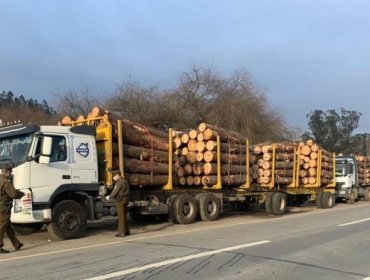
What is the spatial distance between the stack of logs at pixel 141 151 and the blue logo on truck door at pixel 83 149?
117 cm

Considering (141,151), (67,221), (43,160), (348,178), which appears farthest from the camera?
(348,178)

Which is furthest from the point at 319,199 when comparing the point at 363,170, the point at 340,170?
the point at 363,170

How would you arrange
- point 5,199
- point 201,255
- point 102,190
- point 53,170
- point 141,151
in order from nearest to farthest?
point 201,255
point 5,199
point 53,170
point 102,190
point 141,151

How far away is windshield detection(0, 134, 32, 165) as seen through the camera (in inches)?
499

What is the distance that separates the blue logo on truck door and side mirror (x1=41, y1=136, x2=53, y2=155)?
39.0 inches

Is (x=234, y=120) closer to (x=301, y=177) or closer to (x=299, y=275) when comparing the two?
(x=301, y=177)

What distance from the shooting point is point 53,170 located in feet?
42.8

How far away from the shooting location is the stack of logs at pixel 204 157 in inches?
742

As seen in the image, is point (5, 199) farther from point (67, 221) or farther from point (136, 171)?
point (136, 171)

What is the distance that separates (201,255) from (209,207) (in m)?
8.37

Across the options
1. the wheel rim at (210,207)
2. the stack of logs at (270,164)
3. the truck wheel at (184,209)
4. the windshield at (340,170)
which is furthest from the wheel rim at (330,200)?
the truck wheel at (184,209)

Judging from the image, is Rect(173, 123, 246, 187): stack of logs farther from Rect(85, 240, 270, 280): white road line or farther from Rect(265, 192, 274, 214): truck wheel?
Rect(85, 240, 270, 280): white road line

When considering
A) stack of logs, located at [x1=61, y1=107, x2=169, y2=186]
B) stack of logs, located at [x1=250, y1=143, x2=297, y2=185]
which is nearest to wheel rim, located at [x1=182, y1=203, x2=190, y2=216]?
stack of logs, located at [x1=61, y1=107, x2=169, y2=186]

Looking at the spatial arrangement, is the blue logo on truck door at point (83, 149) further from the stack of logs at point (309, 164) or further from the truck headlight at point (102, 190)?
the stack of logs at point (309, 164)
